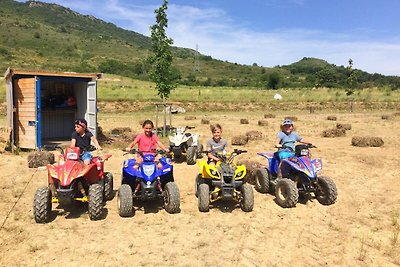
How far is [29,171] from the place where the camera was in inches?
414

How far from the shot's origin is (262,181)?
8.61m

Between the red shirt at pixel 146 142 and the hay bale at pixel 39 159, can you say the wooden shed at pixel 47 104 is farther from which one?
the red shirt at pixel 146 142

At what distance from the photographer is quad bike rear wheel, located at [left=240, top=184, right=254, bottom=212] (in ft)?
23.4

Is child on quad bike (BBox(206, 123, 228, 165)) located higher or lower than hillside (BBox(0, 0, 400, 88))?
lower

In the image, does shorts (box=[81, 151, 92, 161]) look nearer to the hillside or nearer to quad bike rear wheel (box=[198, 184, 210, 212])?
quad bike rear wheel (box=[198, 184, 210, 212])

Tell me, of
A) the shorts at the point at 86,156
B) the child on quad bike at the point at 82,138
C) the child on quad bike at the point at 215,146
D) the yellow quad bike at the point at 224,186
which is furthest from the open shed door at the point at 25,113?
the yellow quad bike at the point at 224,186

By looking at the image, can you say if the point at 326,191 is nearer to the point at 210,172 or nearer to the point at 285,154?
the point at 285,154

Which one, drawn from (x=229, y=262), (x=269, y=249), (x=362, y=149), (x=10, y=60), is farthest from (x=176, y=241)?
(x=10, y=60)

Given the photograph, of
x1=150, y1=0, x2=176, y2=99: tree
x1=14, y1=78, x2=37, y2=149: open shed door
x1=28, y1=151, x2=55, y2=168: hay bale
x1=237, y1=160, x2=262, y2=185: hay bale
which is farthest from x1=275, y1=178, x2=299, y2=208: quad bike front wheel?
x1=150, y1=0, x2=176, y2=99: tree

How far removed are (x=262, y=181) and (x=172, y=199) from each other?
256 cm

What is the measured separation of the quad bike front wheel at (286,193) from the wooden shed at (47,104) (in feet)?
29.0

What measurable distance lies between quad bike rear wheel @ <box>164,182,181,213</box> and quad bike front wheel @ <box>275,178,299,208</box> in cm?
207

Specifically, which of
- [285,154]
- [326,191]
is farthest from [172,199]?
[326,191]

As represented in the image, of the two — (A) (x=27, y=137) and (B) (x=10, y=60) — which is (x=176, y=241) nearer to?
(A) (x=27, y=137)
